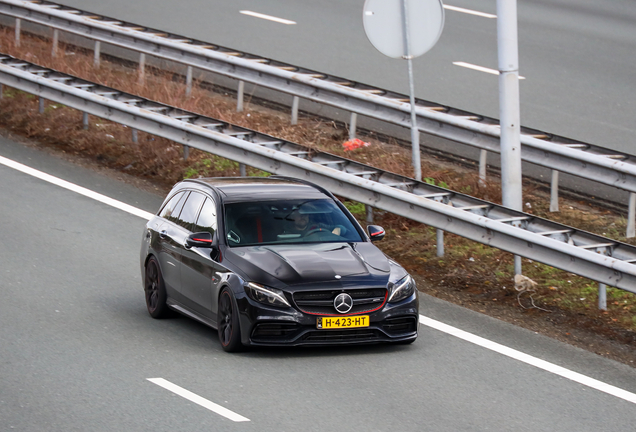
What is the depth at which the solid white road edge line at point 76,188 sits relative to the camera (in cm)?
1477

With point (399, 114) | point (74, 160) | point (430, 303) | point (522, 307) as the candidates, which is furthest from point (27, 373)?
point (74, 160)

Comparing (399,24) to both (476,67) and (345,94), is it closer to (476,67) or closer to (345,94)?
(345,94)

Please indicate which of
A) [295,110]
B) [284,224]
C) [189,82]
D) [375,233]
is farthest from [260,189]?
[189,82]

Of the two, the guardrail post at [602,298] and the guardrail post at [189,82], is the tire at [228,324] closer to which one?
the guardrail post at [602,298]

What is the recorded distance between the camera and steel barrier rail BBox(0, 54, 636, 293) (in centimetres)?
1066

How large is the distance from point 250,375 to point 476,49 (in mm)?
14233

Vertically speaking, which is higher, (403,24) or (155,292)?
(403,24)

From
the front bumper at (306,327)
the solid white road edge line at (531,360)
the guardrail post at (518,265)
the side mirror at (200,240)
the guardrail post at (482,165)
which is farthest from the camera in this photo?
the guardrail post at (482,165)

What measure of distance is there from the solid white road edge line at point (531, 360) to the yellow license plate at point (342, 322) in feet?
4.24

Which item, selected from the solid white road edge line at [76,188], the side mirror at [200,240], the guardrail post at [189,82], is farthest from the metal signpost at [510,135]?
the guardrail post at [189,82]

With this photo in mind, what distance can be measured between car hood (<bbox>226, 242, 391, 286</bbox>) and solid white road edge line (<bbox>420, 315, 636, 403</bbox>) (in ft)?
3.39

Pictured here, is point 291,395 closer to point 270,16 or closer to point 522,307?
point 522,307

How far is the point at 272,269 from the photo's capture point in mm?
9727

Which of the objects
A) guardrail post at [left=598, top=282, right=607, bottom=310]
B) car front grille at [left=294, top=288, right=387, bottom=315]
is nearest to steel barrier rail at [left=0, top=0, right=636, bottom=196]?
guardrail post at [left=598, top=282, right=607, bottom=310]
